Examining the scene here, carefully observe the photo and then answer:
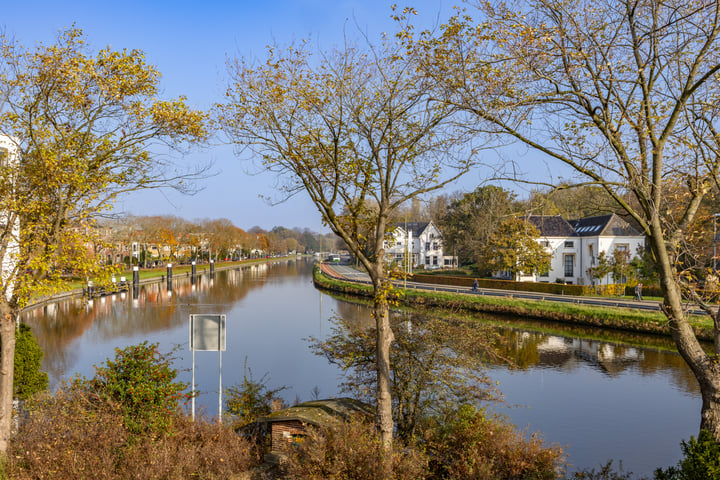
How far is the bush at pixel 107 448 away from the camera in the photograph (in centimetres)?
696

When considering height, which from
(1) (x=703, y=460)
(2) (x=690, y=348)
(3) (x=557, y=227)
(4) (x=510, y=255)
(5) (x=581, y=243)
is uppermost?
(3) (x=557, y=227)

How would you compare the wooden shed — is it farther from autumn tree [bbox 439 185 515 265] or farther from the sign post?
autumn tree [bbox 439 185 515 265]

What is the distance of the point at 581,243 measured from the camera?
49719mm

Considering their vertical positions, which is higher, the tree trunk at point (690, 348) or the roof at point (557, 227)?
the roof at point (557, 227)

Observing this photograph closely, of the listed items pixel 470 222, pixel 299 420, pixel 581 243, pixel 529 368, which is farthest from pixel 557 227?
pixel 299 420

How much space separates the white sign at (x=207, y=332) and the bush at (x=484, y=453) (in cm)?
563

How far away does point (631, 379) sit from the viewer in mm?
19562

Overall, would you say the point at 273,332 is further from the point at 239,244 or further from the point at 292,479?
the point at 239,244

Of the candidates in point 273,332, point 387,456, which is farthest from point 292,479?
point 273,332

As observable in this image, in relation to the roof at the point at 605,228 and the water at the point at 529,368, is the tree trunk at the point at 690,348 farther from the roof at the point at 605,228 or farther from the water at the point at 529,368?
the roof at the point at 605,228

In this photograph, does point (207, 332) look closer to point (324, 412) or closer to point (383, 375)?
point (324, 412)

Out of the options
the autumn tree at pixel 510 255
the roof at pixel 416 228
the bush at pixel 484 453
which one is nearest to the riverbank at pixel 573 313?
the autumn tree at pixel 510 255

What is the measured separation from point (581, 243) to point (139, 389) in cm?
4820

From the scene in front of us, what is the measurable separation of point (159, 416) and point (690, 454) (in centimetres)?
799
